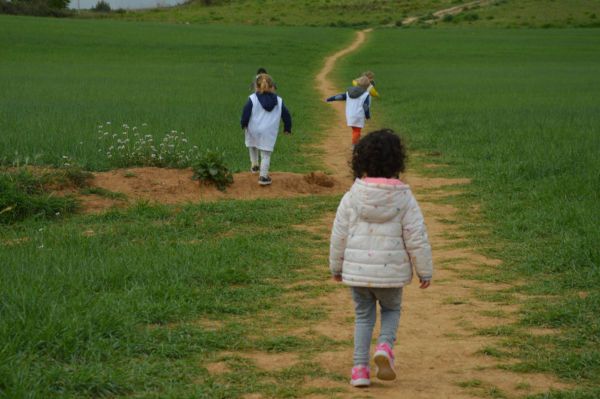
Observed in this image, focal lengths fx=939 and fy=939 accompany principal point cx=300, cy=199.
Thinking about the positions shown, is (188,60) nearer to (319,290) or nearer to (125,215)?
(125,215)

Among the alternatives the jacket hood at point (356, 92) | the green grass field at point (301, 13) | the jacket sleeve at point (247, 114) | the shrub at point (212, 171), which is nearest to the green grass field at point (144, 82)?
the jacket hood at point (356, 92)

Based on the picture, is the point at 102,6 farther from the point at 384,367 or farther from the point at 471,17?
the point at 384,367

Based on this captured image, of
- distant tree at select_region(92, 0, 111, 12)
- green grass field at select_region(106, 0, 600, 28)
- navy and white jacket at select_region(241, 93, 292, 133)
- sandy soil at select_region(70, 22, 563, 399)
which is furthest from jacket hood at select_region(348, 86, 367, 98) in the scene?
distant tree at select_region(92, 0, 111, 12)

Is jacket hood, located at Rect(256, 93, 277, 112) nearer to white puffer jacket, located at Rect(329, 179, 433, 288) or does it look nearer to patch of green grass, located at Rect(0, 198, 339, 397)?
patch of green grass, located at Rect(0, 198, 339, 397)

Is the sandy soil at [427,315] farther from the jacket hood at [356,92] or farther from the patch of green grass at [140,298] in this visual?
the jacket hood at [356,92]

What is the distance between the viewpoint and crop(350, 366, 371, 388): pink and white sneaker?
551 cm

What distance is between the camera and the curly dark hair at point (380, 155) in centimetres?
562

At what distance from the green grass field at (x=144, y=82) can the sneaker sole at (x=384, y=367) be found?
26.6ft

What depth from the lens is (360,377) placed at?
18.1 feet

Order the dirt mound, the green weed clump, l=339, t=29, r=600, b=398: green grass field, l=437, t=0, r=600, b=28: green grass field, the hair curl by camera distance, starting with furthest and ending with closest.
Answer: l=437, t=0, r=600, b=28: green grass field
the hair curl
the dirt mound
the green weed clump
l=339, t=29, r=600, b=398: green grass field

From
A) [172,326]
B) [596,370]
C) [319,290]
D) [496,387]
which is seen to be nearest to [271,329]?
[172,326]

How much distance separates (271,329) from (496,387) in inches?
72.5

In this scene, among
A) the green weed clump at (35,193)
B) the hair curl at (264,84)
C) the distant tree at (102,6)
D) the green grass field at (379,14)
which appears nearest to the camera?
the green weed clump at (35,193)

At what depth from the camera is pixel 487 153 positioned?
647 inches
